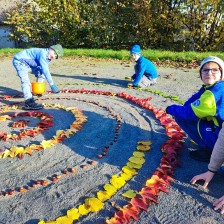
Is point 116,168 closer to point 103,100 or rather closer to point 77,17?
point 103,100

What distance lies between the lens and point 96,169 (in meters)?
3.62

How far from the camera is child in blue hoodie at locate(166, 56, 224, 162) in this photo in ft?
10.6

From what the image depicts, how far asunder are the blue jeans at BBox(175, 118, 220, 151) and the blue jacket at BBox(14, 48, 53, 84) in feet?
11.8

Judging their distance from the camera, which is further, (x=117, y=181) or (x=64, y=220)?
(x=117, y=181)

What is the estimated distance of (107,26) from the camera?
1756cm

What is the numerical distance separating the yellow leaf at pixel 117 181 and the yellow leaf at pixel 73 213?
0.56 metres

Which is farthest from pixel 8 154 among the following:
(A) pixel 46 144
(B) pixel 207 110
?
(B) pixel 207 110

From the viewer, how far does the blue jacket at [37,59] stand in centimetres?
636

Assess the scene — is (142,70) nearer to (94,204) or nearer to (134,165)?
(134,165)

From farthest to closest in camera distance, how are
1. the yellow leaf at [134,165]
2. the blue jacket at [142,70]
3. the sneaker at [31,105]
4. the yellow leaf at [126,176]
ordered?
the blue jacket at [142,70] → the sneaker at [31,105] → the yellow leaf at [134,165] → the yellow leaf at [126,176]

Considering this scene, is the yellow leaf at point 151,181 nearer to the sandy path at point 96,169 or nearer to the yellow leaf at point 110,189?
the sandy path at point 96,169

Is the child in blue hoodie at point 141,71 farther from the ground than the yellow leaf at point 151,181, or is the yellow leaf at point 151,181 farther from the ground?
the child in blue hoodie at point 141,71

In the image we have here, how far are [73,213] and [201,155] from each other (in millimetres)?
1804

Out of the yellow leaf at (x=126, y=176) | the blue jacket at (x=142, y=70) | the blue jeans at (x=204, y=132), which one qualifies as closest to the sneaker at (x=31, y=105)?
the blue jacket at (x=142, y=70)
